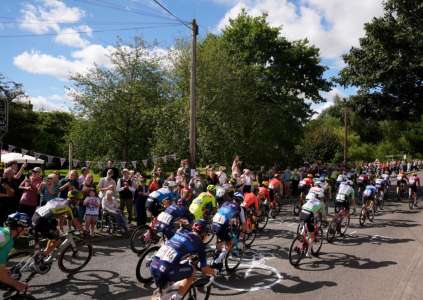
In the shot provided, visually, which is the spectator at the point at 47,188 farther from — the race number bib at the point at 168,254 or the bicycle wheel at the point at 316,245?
the bicycle wheel at the point at 316,245

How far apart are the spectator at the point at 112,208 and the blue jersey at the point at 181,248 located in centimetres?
620

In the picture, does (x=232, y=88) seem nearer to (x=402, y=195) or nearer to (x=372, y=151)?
(x=402, y=195)

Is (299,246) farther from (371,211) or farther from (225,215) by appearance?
(371,211)

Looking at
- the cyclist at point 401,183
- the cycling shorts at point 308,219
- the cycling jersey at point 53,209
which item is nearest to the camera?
the cycling jersey at point 53,209

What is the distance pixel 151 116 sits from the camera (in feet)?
84.8

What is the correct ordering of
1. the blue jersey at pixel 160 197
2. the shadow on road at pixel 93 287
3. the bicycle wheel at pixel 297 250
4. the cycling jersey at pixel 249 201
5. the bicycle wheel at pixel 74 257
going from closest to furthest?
1. the shadow on road at pixel 93 287
2. the bicycle wheel at pixel 74 257
3. the bicycle wheel at pixel 297 250
4. the blue jersey at pixel 160 197
5. the cycling jersey at pixel 249 201

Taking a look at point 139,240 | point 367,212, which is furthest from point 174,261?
point 367,212

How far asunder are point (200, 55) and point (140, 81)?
4.16 meters

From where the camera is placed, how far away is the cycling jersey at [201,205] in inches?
403

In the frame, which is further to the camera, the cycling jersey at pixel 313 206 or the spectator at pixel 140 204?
the spectator at pixel 140 204

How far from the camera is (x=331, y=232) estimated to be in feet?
39.8

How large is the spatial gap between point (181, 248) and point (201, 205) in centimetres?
467

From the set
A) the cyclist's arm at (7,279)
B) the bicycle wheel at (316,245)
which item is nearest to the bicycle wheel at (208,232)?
the bicycle wheel at (316,245)

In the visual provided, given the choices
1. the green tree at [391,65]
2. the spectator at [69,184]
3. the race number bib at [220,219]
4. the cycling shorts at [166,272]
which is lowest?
the cycling shorts at [166,272]
